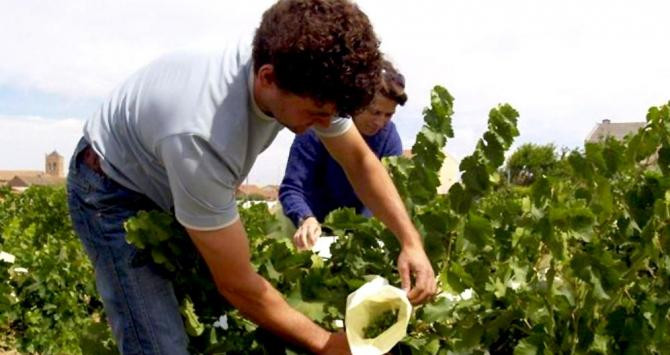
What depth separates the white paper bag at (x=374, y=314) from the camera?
2.40m

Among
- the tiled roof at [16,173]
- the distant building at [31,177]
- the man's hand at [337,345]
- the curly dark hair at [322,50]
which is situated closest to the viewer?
the curly dark hair at [322,50]

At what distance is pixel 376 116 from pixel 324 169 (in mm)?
452

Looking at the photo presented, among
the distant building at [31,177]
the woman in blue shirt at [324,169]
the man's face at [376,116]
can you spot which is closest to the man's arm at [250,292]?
the woman in blue shirt at [324,169]

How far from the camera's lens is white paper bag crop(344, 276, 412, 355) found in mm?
2402

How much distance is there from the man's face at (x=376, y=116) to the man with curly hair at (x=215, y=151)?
0.92 meters

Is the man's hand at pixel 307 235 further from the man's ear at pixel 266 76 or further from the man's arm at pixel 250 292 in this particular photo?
the man's ear at pixel 266 76

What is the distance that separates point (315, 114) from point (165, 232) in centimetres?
55

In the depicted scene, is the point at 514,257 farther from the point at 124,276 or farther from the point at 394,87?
the point at 394,87

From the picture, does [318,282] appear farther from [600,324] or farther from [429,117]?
[600,324]

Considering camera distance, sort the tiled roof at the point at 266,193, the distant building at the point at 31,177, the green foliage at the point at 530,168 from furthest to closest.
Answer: the distant building at the point at 31,177
the tiled roof at the point at 266,193
the green foliage at the point at 530,168

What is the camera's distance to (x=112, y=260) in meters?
2.62

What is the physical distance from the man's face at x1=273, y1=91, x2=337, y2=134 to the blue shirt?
1690 millimetres

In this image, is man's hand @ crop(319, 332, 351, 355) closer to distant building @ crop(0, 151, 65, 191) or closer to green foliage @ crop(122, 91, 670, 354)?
green foliage @ crop(122, 91, 670, 354)

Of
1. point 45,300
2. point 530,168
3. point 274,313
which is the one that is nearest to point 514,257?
point 274,313
